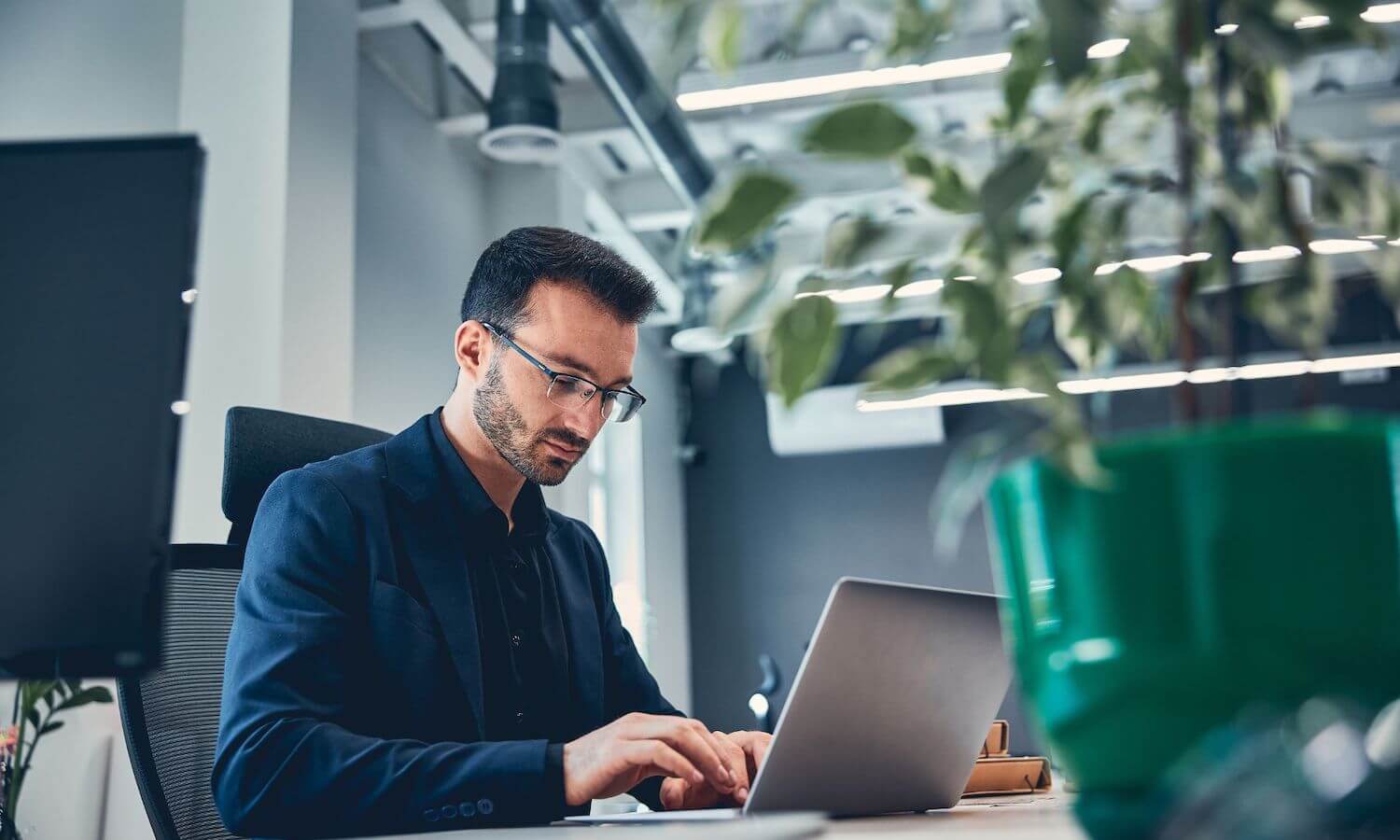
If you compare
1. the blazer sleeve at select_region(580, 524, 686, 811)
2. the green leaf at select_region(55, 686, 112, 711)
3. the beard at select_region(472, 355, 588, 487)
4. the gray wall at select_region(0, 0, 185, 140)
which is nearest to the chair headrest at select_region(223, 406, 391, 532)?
the beard at select_region(472, 355, 588, 487)

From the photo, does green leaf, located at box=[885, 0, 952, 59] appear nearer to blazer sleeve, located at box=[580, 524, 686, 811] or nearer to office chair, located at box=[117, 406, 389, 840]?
office chair, located at box=[117, 406, 389, 840]

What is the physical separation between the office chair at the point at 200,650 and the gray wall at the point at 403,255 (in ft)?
9.78

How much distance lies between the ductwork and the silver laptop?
9.06ft

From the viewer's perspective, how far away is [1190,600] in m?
0.60

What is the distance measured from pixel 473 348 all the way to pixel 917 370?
5.11 ft

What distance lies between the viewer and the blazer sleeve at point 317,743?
1.28 meters

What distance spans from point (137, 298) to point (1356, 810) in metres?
0.71

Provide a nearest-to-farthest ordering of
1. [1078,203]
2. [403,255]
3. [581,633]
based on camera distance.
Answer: [1078,203]
[581,633]
[403,255]

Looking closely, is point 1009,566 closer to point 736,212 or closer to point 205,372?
point 736,212

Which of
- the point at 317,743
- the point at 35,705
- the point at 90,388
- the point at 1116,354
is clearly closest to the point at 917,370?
the point at 1116,354

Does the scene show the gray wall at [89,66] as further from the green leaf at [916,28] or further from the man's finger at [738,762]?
the green leaf at [916,28]

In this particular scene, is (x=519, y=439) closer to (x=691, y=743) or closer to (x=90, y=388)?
(x=691, y=743)

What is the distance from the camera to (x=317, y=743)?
4.43 feet

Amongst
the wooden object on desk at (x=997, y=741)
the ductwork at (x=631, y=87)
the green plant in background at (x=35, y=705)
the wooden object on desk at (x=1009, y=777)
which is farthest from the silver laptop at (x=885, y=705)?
the ductwork at (x=631, y=87)
